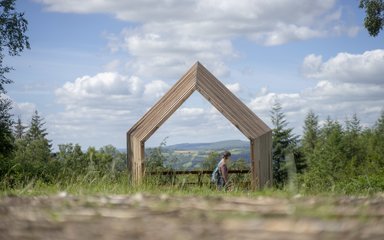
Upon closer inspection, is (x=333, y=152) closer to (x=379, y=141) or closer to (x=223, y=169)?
(x=379, y=141)

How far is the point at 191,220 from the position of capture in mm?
1470

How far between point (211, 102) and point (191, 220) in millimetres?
15453

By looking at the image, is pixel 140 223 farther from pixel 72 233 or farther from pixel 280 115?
pixel 280 115

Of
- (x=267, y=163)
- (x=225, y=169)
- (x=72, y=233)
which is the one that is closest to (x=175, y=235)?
(x=72, y=233)

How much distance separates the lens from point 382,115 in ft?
262

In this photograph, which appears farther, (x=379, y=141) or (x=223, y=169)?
(x=379, y=141)

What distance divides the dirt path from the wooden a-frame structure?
48.7 ft

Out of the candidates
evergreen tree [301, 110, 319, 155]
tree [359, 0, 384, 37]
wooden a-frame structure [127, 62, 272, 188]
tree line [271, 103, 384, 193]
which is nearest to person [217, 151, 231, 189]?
wooden a-frame structure [127, 62, 272, 188]

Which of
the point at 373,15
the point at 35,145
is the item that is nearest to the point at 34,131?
the point at 35,145

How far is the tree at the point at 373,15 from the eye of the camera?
2400 cm

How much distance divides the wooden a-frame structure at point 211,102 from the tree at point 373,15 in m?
9.70

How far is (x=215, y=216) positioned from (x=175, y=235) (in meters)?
0.20

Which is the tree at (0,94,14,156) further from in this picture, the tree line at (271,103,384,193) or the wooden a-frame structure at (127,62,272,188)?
the tree line at (271,103,384,193)

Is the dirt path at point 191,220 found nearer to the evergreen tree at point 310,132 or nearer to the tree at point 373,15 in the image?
the tree at point 373,15
